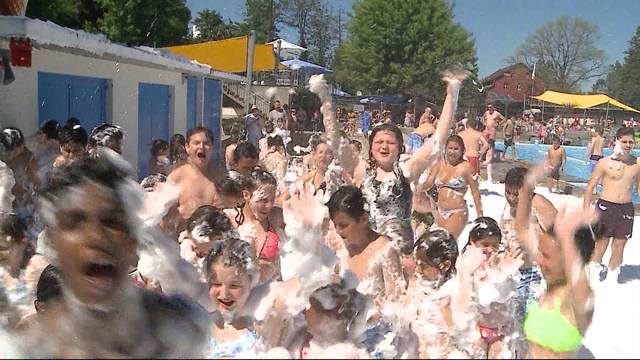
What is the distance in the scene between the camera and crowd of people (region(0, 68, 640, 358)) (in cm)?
170

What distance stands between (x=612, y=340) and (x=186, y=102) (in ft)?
32.9

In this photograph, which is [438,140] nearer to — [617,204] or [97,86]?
[617,204]

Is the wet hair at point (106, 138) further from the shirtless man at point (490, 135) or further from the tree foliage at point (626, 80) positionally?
the tree foliage at point (626, 80)

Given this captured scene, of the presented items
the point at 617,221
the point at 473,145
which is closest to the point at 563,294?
the point at 617,221

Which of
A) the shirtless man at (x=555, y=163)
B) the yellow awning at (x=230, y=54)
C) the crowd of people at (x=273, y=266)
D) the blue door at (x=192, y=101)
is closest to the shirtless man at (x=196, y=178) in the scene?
the crowd of people at (x=273, y=266)

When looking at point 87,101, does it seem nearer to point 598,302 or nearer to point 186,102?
point 186,102

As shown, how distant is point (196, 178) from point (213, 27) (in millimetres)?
38035

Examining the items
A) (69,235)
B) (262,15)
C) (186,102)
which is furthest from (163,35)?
(69,235)

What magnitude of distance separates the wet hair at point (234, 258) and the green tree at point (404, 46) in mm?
37714

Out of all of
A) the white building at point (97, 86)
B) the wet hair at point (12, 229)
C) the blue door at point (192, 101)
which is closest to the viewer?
the wet hair at point (12, 229)

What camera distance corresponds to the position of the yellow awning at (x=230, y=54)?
1442 cm

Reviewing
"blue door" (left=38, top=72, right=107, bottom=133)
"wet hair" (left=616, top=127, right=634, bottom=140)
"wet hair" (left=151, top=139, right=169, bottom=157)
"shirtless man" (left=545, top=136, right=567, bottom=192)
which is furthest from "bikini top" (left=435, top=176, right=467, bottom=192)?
"shirtless man" (left=545, top=136, right=567, bottom=192)

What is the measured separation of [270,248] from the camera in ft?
11.6

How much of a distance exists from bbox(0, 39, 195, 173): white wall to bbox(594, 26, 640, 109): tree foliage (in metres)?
44.4
